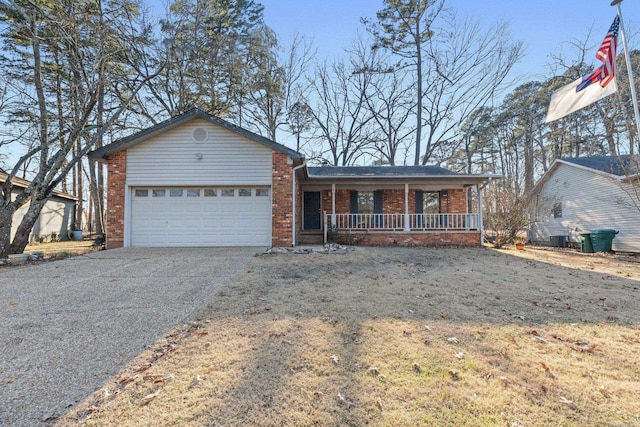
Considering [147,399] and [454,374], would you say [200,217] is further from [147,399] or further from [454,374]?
[454,374]

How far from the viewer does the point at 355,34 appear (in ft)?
72.9

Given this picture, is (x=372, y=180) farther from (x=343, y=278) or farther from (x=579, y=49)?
(x=579, y=49)

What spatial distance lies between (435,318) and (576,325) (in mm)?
1693

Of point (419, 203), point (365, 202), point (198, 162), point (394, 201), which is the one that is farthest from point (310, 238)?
point (419, 203)

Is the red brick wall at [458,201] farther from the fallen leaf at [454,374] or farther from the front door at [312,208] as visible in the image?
the fallen leaf at [454,374]

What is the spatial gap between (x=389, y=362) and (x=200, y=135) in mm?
9808

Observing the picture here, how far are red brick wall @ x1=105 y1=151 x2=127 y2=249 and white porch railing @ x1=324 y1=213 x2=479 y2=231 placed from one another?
718 cm

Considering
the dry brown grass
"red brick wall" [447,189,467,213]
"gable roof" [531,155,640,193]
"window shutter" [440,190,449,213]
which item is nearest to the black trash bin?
"gable roof" [531,155,640,193]

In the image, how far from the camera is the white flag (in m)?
7.89

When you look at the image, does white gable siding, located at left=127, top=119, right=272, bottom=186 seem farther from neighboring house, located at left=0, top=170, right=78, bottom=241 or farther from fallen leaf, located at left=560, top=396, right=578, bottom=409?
neighboring house, located at left=0, top=170, right=78, bottom=241

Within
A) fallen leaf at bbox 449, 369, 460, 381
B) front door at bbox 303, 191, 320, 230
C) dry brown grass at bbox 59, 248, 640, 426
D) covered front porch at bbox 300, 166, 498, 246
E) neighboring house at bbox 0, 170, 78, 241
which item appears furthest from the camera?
neighboring house at bbox 0, 170, 78, 241

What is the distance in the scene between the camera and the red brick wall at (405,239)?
479 inches

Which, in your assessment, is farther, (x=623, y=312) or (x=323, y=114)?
(x=323, y=114)

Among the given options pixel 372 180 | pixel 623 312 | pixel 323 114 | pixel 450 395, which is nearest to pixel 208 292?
pixel 450 395
